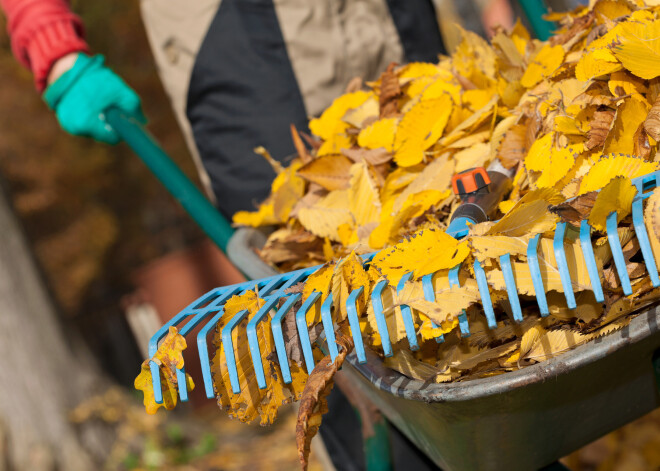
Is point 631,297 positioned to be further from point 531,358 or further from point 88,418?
point 88,418

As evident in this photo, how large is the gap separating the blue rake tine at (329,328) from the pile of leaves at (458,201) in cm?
2

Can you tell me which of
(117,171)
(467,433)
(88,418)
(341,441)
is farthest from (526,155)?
(117,171)

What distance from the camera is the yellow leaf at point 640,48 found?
28.7 inches

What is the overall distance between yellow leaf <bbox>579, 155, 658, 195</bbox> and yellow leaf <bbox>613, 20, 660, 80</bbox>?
0.11 m

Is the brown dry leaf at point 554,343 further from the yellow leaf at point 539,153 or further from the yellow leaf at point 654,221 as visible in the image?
the yellow leaf at point 539,153

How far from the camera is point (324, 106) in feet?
5.23

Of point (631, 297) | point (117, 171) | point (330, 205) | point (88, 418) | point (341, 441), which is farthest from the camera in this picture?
point (117, 171)

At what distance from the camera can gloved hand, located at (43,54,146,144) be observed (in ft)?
5.33

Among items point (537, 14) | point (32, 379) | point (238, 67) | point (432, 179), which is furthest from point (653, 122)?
point (32, 379)

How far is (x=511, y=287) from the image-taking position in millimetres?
606

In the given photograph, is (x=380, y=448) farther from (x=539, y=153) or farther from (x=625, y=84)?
(x=625, y=84)

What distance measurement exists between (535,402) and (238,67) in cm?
115

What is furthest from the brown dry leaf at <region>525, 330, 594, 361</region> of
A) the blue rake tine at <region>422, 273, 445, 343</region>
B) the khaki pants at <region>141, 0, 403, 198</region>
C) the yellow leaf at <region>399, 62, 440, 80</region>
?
the khaki pants at <region>141, 0, 403, 198</region>

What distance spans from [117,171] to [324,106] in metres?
4.91
